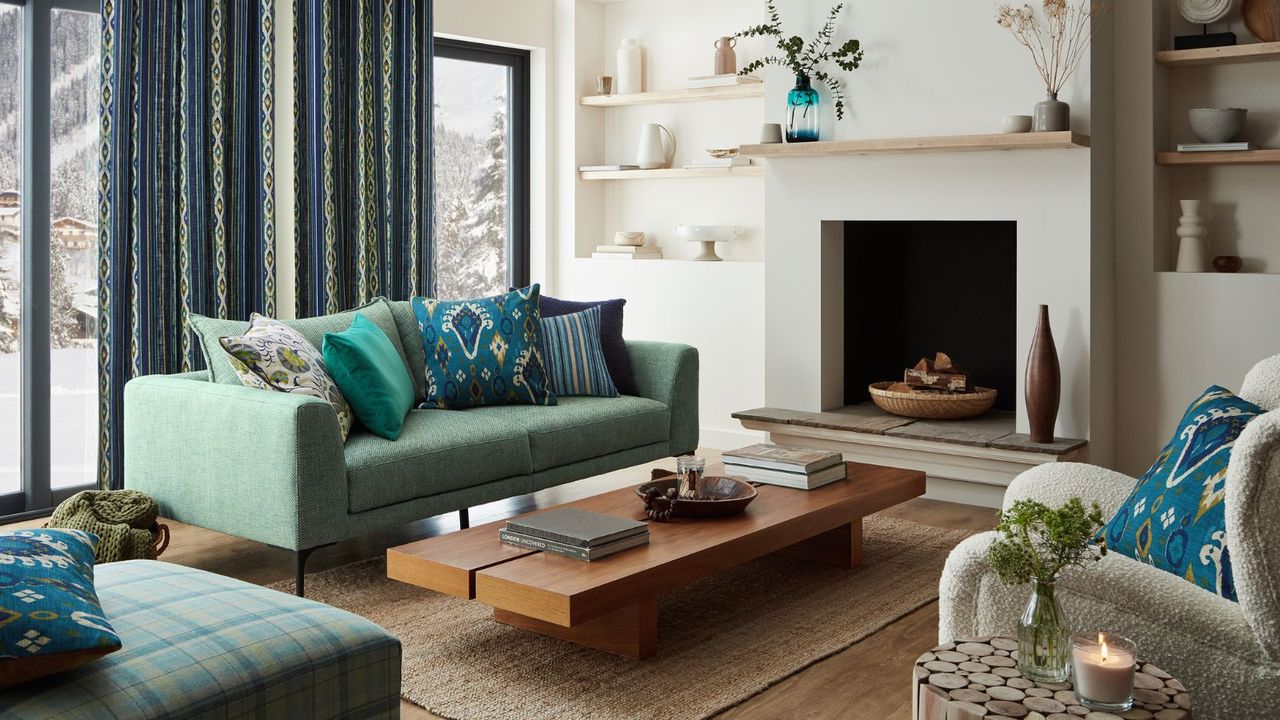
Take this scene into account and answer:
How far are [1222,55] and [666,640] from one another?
3.17 metres

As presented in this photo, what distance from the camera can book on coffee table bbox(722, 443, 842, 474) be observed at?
3756 millimetres

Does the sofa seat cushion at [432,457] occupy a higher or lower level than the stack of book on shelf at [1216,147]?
lower

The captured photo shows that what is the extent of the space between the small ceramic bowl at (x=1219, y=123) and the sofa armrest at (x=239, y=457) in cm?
344

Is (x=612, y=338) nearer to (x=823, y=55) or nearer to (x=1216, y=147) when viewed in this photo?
(x=823, y=55)

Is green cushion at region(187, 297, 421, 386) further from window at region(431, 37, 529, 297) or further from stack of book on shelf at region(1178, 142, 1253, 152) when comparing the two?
stack of book on shelf at region(1178, 142, 1253, 152)

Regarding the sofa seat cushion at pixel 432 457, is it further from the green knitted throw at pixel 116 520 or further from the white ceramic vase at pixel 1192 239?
the white ceramic vase at pixel 1192 239

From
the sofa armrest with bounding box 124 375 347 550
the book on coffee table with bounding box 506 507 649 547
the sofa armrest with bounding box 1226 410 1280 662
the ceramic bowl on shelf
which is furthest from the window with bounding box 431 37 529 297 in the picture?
the sofa armrest with bounding box 1226 410 1280 662

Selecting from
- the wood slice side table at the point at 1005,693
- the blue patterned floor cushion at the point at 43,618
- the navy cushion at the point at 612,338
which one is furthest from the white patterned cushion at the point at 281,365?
the wood slice side table at the point at 1005,693

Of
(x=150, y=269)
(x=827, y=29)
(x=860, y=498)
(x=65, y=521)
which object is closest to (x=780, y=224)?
(x=827, y=29)

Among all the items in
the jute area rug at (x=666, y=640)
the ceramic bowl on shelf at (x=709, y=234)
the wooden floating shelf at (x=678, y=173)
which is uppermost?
the wooden floating shelf at (x=678, y=173)

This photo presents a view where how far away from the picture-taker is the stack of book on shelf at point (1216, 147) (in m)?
A: 4.55

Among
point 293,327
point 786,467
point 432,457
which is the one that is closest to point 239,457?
point 432,457

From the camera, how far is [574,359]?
15.3 feet

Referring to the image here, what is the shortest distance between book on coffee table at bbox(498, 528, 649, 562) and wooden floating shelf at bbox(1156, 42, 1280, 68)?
307 centimetres
